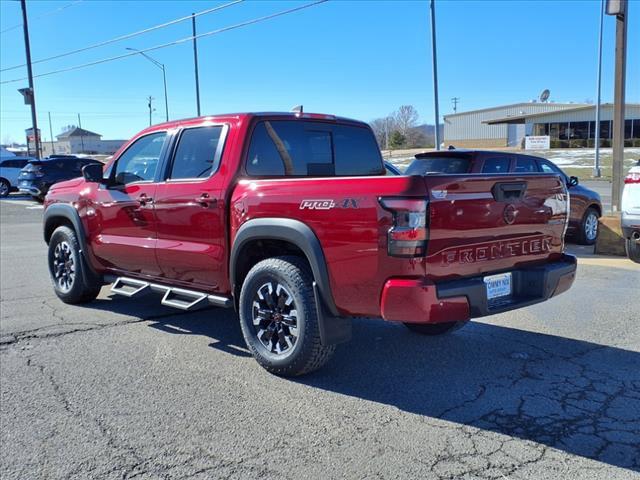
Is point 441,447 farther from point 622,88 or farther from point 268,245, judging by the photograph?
point 622,88

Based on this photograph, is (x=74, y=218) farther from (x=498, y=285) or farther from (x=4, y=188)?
(x=4, y=188)

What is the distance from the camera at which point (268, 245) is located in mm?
4742

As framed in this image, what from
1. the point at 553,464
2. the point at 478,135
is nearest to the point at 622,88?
the point at 553,464

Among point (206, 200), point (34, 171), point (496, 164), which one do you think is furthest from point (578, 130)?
point (206, 200)

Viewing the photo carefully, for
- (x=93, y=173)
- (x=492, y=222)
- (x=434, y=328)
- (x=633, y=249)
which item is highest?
(x=93, y=173)

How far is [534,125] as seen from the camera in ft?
215

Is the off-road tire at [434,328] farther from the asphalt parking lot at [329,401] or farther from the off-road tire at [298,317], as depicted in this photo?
the off-road tire at [298,317]

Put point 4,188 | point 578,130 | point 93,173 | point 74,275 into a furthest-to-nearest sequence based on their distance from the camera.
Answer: point 578,130
point 4,188
point 74,275
point 93,173

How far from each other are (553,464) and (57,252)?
5921mm

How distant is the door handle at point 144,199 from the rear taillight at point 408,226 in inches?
107

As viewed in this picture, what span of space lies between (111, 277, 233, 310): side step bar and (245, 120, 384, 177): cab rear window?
112cm

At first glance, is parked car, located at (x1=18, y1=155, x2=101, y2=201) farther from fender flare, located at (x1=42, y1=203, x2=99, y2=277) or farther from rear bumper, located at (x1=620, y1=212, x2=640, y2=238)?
rear bumper, located at (x1=620, y1=212, x2=640, y2=238)

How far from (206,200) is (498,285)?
94.7 inches

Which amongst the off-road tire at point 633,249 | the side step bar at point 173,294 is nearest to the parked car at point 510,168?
the off-road tire at point 633,249
